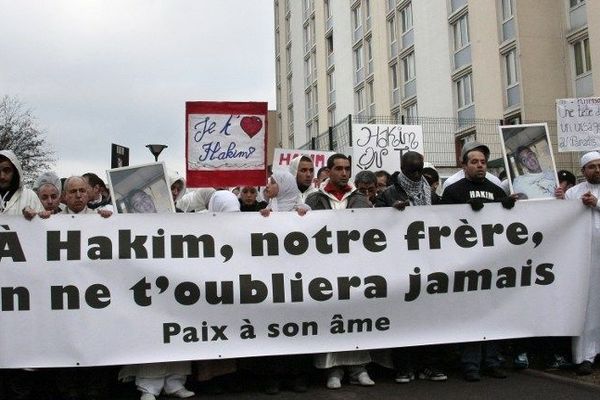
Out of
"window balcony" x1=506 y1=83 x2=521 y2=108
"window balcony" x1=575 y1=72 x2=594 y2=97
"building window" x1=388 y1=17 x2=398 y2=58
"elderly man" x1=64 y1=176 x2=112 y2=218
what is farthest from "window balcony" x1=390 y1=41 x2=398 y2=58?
"elderly man" x1=64 y1=176 x2=112 y2=218

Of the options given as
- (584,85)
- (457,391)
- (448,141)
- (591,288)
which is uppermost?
(584,85)

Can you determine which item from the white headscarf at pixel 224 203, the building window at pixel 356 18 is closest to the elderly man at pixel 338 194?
the white headscarf at pixel 224 203

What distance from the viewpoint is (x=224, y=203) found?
575 centimetres

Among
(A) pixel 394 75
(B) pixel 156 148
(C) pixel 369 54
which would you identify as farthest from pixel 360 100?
(B) pixel 156 148

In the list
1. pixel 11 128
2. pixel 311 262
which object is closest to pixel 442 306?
pixel 311 262

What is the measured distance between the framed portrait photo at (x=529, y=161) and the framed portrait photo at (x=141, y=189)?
9.63ft

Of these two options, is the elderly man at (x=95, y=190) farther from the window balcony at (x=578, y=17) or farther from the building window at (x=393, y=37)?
the building window at (x=393, y=37)

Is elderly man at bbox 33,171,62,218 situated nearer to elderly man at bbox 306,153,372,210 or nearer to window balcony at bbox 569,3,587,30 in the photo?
elderly man at bbox 306,153,372,210

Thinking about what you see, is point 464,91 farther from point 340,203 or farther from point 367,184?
point 340,203

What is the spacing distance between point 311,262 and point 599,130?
3.84 metres

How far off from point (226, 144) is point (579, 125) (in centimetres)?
396

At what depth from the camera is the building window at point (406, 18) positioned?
2919 cm

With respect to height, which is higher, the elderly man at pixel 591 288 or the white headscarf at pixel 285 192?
the white headscarf at pixel 285 192

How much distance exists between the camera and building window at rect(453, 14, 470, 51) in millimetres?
24984
